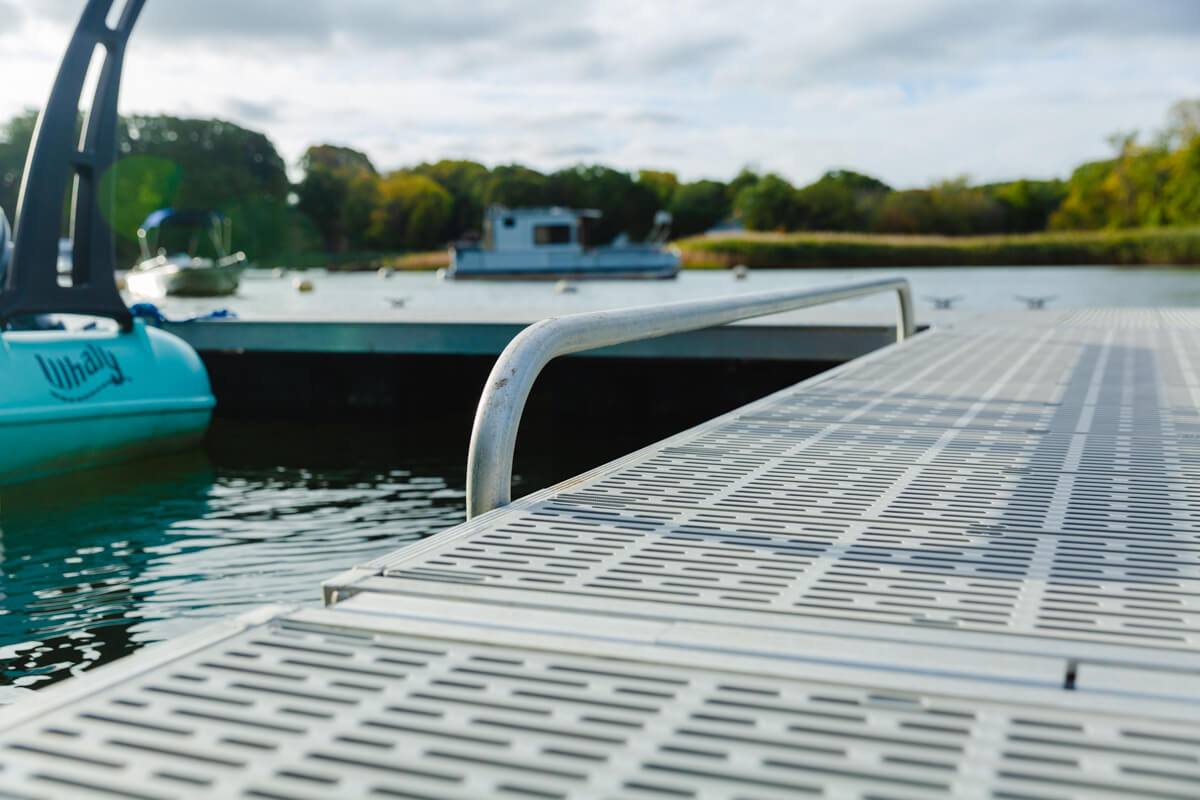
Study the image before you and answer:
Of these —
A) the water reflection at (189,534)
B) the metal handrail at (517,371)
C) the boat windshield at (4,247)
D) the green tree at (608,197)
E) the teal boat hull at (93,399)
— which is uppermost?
the green tree at (608,197)

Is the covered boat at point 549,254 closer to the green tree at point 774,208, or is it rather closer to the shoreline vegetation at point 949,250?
the shoreline vegetation at point 949,250

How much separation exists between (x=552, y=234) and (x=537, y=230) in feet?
2.03

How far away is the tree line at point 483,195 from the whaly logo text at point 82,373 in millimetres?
75393

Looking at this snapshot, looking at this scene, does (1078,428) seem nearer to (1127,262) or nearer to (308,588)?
(308,588)

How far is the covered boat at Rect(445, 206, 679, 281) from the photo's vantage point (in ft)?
144

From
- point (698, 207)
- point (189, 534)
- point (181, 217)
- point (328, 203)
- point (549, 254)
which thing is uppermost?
→ point (328, 203)

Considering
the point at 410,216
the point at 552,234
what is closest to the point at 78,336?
the point at 552,234

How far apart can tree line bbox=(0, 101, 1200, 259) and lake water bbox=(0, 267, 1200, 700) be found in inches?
2906

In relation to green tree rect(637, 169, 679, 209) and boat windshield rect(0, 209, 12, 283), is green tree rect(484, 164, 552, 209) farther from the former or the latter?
boat windshield rect(0, 209, 12, 283)

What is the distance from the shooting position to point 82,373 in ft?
25.4

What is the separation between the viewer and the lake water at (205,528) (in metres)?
5.07

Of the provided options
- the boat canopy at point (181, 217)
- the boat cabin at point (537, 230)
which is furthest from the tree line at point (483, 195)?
the boat canopy at point (181, 217)

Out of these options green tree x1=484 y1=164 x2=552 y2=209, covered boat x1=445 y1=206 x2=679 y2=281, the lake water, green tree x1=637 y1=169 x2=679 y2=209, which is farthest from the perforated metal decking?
green tree x1=637 y1=169 x2=679 y2=209

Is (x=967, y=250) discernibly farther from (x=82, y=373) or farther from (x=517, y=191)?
(x=82, y=373)
